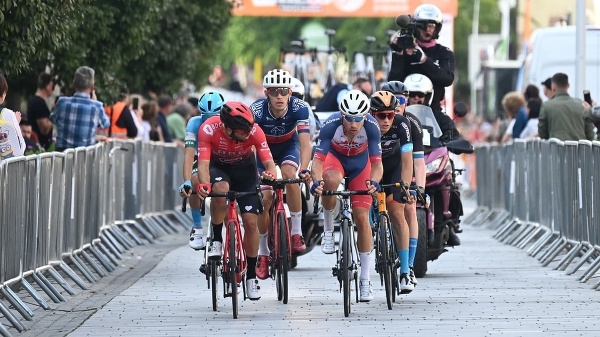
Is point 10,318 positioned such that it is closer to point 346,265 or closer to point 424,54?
point 346,265

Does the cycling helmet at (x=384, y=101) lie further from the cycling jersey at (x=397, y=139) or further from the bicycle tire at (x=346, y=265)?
the bicycle tire at (x=346, y=265)

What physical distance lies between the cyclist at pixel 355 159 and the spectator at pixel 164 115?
1329cm

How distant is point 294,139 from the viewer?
626 inches

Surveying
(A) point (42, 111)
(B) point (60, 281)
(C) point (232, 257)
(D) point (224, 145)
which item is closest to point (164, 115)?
(A) point (42, 111)

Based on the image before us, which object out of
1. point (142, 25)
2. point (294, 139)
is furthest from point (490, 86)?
point (294, 139)

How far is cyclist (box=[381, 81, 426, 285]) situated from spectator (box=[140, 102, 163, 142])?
1144 centimetres

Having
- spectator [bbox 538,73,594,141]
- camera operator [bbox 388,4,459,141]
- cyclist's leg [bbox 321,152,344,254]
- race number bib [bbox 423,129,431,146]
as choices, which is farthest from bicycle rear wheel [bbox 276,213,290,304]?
spectator [bbox 538,73,594,141]

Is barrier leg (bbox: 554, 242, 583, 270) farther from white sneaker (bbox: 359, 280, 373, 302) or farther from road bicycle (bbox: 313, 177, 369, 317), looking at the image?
road bicycle (bbox: 313, 177, 369, 317)

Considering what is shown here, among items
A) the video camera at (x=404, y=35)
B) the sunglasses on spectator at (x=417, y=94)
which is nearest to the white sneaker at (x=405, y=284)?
the sunglasses on spectator at (x=417, y=94)

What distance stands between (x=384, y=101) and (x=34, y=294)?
3.21m

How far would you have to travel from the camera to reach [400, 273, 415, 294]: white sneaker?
15.1 metres

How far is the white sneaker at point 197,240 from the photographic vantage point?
1561 cm

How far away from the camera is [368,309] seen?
14617mm

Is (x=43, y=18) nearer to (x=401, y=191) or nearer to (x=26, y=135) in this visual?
(x=26, y=135)
